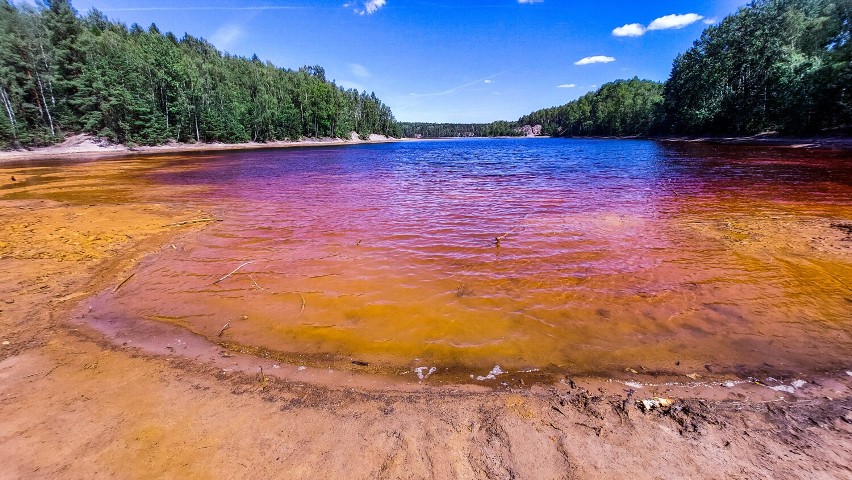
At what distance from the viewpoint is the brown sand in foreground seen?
251 cm

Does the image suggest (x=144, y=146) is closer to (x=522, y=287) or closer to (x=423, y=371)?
(x=522, y=287)

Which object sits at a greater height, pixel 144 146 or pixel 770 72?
pixel 770 72

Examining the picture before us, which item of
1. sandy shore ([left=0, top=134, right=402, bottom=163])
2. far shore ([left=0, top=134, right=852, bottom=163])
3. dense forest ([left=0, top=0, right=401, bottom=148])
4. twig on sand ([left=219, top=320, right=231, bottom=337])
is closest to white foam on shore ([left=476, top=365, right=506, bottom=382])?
twig on sand ([left=219, top=320, right=231, bottom=337])

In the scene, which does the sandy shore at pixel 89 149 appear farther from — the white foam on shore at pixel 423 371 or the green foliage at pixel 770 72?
the green foliage at pixel 770 72

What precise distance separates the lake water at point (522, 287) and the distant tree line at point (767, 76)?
39.4 meters

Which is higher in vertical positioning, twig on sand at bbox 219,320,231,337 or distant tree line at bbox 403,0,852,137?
distant tree line at bbox 403,0,852,137

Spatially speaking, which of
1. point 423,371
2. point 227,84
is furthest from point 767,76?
point 227,84

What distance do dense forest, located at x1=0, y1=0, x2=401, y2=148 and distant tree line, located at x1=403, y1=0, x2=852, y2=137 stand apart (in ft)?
290

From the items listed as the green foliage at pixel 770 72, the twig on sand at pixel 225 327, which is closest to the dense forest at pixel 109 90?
the twig on sand at pixel 225 327

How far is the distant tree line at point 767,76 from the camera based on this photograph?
3628 centimetres

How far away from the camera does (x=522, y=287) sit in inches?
231

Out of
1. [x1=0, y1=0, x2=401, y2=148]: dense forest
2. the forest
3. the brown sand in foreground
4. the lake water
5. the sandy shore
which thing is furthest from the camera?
[x1=0, y1=0, x2=401, y2=148]: dense forest

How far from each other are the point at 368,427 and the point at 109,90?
7458 centimetres

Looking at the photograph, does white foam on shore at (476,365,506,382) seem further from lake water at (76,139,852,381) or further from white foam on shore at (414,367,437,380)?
white foam on shore at (414,367,437,380)
